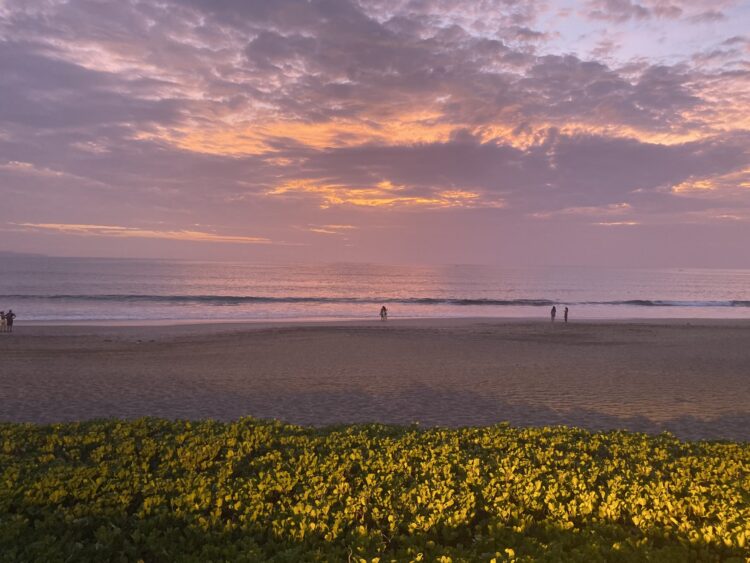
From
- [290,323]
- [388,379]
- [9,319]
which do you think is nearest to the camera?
[388,379]

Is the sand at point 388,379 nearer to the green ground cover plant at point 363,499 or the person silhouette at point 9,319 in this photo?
the person silhouette at point 9,319

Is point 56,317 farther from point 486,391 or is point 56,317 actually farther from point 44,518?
point 44,518

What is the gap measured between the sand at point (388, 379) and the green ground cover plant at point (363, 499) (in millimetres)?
6458

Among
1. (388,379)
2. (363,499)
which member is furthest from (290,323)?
(363,499)

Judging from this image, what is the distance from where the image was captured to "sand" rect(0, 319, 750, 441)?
47.9 ft

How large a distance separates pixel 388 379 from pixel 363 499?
14.0 m

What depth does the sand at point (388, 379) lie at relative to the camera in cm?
1461

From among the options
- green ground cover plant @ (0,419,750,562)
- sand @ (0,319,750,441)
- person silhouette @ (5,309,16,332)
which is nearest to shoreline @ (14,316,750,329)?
person silhouette @ (5,309,16,332)

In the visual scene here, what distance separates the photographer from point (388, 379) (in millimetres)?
19594

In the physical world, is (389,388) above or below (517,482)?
below

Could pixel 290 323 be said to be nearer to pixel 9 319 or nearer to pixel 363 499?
pixel 9 319

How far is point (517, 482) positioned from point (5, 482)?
532 centimetres

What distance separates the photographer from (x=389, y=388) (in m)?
18.1

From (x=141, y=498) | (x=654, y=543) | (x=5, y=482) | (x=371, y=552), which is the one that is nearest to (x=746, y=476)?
(x=654, y=543)
